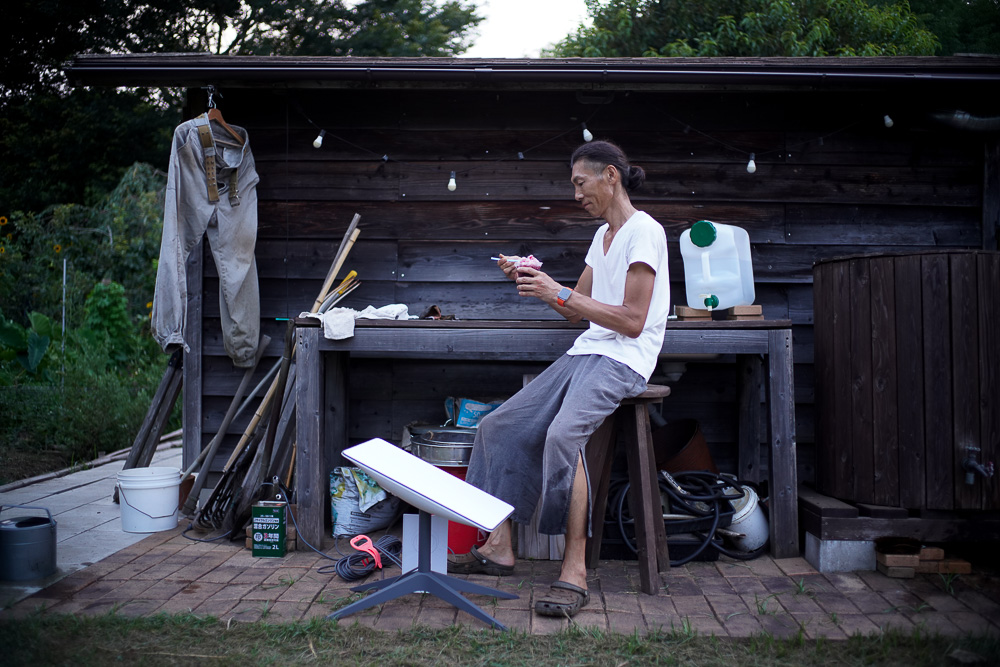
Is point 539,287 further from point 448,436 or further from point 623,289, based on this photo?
point 448,436

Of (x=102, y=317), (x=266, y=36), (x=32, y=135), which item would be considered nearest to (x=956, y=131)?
(x=102, y=317)

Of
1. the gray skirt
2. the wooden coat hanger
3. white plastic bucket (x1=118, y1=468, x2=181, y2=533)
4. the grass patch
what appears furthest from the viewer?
the wooden coat hanger

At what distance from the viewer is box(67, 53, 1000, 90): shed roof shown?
4023 millimetres

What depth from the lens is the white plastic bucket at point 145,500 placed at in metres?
4.02

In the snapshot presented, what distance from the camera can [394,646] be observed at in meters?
2.51

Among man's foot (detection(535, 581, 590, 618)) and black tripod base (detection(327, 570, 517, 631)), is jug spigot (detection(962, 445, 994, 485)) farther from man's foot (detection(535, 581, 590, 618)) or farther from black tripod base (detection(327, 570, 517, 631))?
black tripod base (detection(327, 570, 517, 631))

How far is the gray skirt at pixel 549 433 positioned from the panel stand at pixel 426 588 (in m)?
0.42

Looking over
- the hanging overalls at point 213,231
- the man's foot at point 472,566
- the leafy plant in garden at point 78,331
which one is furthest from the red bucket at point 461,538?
the leafy plant in garden at point 78,331

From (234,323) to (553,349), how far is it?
6.60ft

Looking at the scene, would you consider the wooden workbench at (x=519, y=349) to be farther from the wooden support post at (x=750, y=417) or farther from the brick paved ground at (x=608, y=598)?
the wooden support post at (x=750, y=417)

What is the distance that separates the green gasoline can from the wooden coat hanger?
7.26 feet

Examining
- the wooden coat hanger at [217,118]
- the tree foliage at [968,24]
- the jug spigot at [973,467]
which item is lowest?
the jug spigot at [973,467]

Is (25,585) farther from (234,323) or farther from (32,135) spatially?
(32,135)

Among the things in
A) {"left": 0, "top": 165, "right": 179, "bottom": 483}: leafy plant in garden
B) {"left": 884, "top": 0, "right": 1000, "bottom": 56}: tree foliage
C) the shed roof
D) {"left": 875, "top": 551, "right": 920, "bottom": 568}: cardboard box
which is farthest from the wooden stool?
{"left": 0, "top": 165, "right": 179, "bottom": 483}: leafy plant in garden
